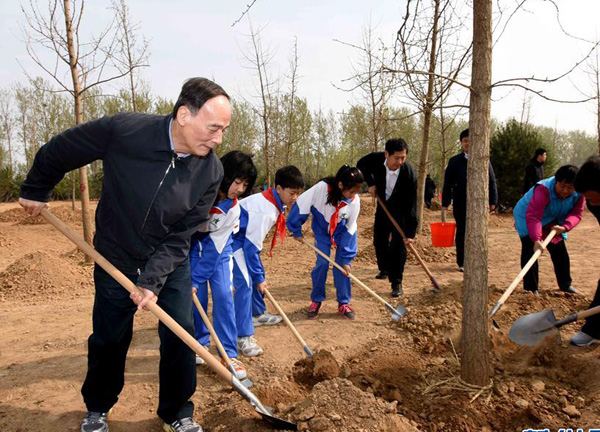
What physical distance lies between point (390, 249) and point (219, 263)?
265 centimetres

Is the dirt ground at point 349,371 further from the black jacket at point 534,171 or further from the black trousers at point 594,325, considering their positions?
the black jacket at point 534,171

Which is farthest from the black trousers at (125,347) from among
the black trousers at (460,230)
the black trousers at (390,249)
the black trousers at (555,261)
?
the black trousers at (460,230)

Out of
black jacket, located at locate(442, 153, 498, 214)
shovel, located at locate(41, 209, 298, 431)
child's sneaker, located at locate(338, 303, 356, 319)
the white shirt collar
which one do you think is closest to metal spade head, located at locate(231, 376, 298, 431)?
shovel, located at locate(41, 209, 298, 431)

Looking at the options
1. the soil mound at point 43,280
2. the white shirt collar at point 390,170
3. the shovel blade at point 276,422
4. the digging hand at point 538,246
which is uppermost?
the white shirt collar at point 390,170

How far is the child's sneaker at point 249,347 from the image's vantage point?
11.6 feet

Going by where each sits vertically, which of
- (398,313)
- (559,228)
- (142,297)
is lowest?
(398,313)

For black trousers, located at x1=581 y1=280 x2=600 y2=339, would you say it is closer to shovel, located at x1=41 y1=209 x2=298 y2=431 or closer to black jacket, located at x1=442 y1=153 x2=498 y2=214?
black jacket, located at x1=442 y1=153 x2=498 y2=214

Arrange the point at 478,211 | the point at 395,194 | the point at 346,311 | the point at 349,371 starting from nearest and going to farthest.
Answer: the point at 478,211 < the point at 349,371 < the point at 346,311 < the point at 395,194

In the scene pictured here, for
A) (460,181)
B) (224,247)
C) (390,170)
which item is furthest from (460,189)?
(224,247)

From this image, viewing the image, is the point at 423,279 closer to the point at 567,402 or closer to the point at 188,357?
the point at 567,402

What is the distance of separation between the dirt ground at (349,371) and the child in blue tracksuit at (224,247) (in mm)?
379

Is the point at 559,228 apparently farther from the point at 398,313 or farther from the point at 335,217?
the point at 335,217

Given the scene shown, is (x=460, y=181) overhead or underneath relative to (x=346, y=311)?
overhead

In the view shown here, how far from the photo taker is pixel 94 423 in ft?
7.88
